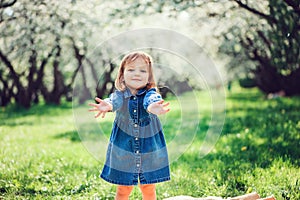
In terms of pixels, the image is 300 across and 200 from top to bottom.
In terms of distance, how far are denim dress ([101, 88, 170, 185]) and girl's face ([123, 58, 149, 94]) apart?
0.09m

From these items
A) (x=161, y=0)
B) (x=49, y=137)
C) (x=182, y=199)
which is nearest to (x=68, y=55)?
(x=49, y=137)

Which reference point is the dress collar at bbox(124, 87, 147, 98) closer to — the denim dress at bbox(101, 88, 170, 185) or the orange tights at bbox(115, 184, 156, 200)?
the denim dress at bbox(101, 88, 170, 185)

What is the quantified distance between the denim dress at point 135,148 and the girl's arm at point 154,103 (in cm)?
2

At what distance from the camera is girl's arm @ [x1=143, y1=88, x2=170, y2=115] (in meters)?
3.01

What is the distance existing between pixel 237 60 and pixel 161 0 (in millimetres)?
13589

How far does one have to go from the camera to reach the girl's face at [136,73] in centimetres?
330

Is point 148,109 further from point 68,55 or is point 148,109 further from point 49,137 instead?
point 68,55

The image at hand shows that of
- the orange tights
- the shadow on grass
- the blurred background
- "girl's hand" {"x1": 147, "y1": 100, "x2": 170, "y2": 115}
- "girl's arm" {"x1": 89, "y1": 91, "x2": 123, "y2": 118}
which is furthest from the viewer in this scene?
the blurred background

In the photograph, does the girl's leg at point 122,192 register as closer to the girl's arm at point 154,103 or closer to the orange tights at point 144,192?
the orange tights at point 144,192

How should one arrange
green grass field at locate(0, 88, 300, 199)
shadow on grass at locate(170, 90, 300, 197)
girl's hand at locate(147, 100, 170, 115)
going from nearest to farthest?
girl's hand at locate(147, 100, 170, 115) < green grass field at locate(0, 88, 300, 199) < shadow on grass at locate(170, 90, 300, 197)

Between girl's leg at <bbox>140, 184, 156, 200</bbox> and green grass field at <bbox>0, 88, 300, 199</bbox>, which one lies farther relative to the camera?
green grass field at <bbox>0, 88, 300, 199</bbox>

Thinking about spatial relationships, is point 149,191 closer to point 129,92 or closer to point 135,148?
point 135,148

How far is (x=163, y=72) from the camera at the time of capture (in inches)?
187

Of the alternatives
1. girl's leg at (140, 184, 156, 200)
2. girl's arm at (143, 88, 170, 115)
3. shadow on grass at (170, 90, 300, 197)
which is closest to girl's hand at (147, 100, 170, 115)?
girl's arm at (143, 88, 170, 115)
